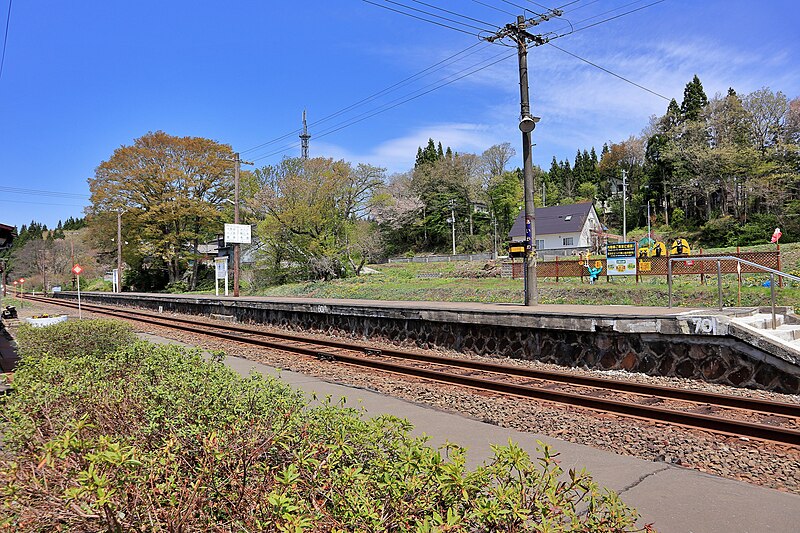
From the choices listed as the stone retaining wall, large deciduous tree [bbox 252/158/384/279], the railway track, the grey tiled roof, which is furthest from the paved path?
the grey tiled roof

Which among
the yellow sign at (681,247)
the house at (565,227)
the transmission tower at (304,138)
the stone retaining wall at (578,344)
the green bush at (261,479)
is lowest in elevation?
the stone retaining wall at (578,344)

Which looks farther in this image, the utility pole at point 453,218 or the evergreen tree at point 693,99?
the utility pole at point 453,218

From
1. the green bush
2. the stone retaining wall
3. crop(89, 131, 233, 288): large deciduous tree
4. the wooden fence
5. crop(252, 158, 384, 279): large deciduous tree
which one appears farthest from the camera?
crop(89, 131, 233, 288): large deciduous tree

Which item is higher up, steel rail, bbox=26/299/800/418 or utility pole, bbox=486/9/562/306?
utility pole, bbox=486/9/562/306

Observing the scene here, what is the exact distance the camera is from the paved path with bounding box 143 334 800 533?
11.9 ft

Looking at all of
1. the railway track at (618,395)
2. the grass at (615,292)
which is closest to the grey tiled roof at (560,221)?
the grass at (615,292)

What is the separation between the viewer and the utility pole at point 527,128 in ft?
44.9

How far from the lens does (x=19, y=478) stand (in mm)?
2629

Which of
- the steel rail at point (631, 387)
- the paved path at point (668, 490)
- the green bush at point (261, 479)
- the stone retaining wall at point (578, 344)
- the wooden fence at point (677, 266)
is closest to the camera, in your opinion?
the green bush at point (261, 479)

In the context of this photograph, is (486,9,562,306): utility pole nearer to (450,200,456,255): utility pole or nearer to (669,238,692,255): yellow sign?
(669,238,692,255): yellow sign

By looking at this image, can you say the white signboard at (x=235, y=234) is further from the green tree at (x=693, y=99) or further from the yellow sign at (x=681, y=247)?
the green tree at (x=693, y=99)

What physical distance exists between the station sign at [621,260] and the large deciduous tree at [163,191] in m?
41.2

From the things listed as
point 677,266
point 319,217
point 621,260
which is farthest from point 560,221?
point 621,260

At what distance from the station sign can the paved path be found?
12.2 meters
